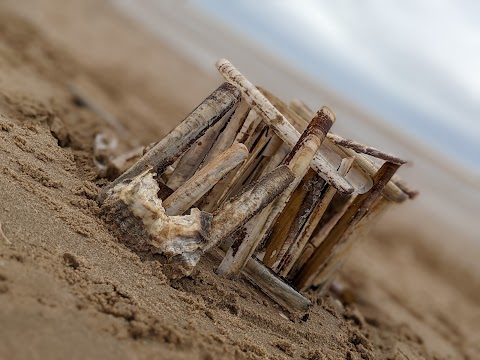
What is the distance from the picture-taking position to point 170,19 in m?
22.7

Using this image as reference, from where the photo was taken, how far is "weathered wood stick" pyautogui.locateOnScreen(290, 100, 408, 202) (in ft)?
12.0

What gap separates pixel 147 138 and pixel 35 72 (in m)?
1.69

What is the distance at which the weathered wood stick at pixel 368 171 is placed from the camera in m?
3.67

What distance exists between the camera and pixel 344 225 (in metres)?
3.94

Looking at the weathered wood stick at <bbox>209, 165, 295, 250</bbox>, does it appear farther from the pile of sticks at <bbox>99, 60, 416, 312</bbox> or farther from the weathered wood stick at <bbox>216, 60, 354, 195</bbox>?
the weathered wood stick at <bbox>216, 60, 354, 195</bbox>

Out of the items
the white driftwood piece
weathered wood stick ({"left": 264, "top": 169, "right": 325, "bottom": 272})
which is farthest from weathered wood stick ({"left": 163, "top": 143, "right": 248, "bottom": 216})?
weathered wood stick ({"left": 264, "top": 169, "right": 325, "bottom": 272})

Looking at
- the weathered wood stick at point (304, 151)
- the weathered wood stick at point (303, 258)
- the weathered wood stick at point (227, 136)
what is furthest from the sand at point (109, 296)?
the weathered wood stick at point (227, 136)

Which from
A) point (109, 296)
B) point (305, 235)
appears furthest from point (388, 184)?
point (109, 296)

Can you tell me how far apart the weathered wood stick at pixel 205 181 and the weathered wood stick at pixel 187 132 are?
10.7 inches

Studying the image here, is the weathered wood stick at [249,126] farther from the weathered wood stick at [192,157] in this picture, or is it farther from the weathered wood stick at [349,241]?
the weathered wood stick at [349,241]

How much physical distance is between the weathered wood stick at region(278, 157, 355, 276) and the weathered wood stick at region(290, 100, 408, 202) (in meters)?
0.12

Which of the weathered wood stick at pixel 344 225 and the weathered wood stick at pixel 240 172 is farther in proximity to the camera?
the weathered wood stick at pixel 344 225

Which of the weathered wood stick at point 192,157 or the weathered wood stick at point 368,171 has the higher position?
the weathered wood stick at point 368,171

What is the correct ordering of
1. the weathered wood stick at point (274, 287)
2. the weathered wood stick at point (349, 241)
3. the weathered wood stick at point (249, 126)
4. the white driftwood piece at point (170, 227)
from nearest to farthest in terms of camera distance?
the white driftwood piece at point (170, 227) < the weathered wood stick at point (274, 287) < the weathered wood stick at point (249, 126) < the weathered wood stick at point (349, 241)
